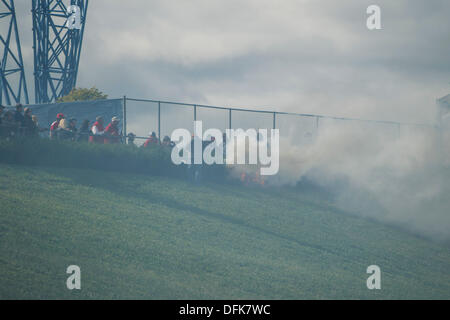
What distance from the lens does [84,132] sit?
75.3 feet

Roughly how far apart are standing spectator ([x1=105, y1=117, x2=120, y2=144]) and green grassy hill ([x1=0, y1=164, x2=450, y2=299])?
1.95 meters

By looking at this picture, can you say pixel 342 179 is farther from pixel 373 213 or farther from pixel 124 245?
pixel 124 245

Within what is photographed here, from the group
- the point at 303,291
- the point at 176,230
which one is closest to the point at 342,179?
the point at 176,230

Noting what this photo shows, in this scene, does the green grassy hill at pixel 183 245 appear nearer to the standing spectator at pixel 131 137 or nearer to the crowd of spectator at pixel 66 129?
the crowd of spectator at pixel 66 129

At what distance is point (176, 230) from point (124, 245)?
2.67 m

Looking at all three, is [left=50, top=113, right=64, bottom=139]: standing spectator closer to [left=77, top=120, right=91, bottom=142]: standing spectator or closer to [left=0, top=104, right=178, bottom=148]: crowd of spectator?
[left=0, top=104, right=178, bottom=148]: crowd of spectator

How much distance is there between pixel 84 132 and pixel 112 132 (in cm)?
123

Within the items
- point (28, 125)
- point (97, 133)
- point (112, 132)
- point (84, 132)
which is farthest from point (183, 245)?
point (84, 132)

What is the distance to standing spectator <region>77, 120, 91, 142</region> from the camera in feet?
74.9

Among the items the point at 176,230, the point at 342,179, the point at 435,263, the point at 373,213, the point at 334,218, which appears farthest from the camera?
the point at 342,179

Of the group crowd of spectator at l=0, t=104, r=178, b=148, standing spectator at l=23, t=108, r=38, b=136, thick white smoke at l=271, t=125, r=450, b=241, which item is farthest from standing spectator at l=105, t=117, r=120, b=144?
thick white smoke at l=271, t=125, r=450, b=241

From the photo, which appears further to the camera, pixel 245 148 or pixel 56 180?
pixel 245 148

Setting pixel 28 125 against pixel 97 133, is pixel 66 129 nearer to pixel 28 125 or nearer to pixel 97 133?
pixel 97 133

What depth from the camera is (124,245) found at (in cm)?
1384
